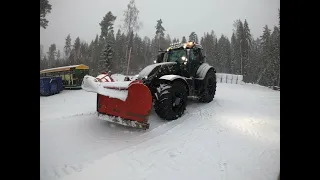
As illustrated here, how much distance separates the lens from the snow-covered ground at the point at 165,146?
1831mm

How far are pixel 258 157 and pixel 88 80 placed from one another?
2.23 metres

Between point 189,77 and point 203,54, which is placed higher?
point 203,54

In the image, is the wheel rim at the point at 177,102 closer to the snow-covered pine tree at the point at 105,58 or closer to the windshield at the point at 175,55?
the windshield at the point at 175,55

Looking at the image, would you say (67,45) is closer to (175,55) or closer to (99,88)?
(99,88)

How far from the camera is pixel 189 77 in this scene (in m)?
4.31

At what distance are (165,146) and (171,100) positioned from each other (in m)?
1.11

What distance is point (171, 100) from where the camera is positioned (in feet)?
11.1

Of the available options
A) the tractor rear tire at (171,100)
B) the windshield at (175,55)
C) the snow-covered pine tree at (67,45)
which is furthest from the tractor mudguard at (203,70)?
the snow-covered pine tree at (67,45)

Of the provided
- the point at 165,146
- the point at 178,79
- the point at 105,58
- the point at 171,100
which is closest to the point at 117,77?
the point at 105,58

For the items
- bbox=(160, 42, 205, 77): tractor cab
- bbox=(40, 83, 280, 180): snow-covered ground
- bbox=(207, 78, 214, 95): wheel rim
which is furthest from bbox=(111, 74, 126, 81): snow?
bbox=(207, 78, 214, 95): wheel rim

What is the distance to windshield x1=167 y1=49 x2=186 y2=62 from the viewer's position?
441 cm
